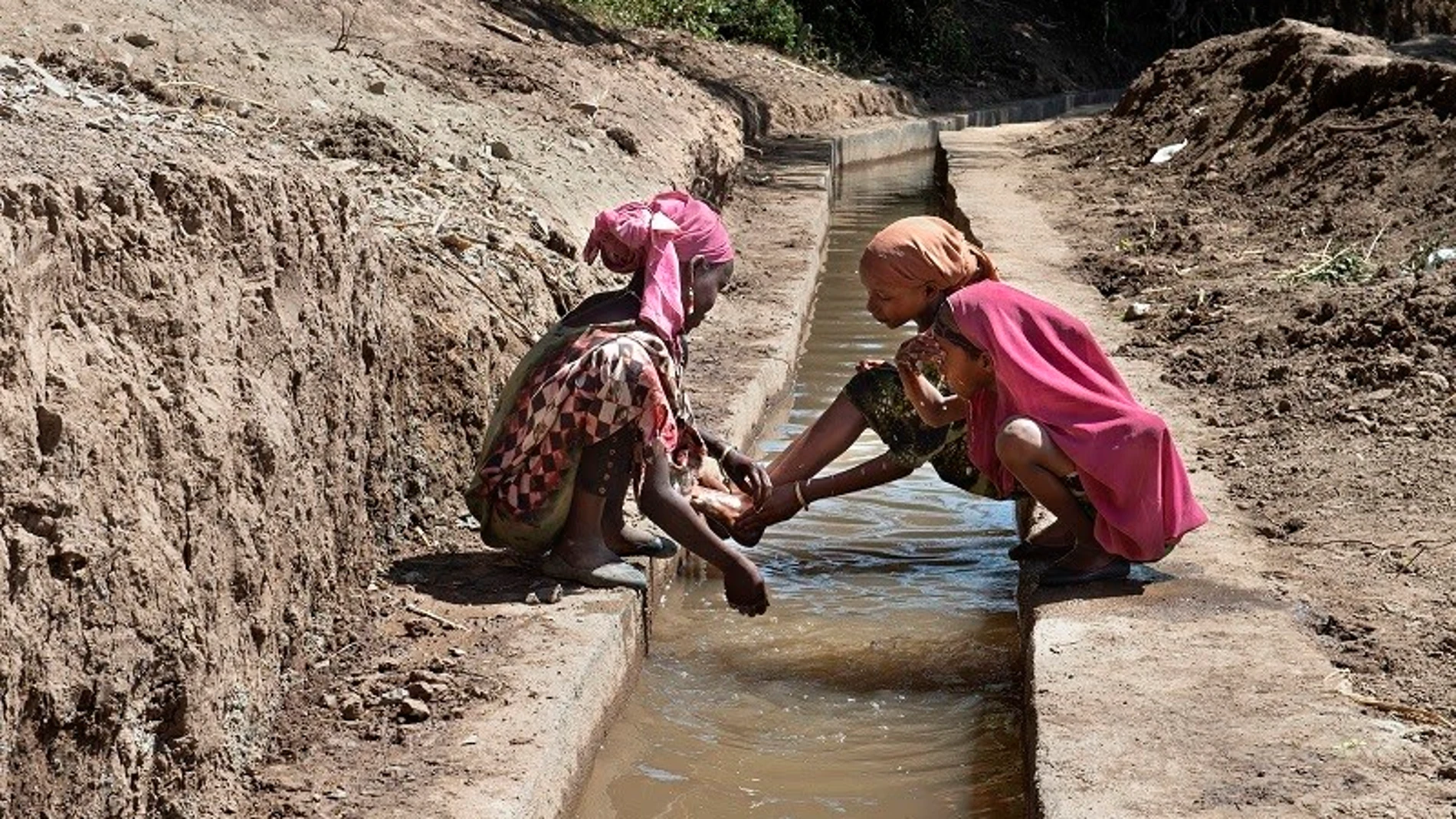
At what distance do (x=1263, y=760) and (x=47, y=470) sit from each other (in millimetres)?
2281

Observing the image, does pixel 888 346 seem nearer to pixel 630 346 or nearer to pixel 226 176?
pixel 630 346

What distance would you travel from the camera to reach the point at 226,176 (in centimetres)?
425

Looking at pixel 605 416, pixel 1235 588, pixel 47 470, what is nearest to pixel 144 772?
pixel 47 470

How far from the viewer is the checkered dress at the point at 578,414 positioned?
488 cm

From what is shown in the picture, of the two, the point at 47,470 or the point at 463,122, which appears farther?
the point at 463,122

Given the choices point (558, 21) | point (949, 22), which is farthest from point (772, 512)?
point (949, 22)

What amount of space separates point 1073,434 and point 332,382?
175 centimetres

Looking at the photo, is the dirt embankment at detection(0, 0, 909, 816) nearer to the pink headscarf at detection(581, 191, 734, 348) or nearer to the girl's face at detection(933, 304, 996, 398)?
the pink headscarf at detection(581, 191, 734, 348)

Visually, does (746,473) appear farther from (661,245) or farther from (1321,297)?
(1321,297)

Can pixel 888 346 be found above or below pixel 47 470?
below

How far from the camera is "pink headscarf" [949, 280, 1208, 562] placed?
4.91 meters

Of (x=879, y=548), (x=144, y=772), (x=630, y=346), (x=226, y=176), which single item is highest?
(x=226, y=176)

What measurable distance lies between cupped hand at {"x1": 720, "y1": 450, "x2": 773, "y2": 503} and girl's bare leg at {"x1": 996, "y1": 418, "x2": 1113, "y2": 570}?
0.69 m

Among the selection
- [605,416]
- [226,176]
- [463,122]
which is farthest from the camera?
[463,122]
